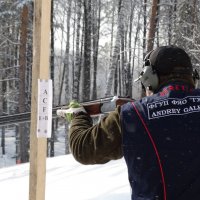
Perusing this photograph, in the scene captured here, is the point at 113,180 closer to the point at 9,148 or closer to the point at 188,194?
the point at 188,194

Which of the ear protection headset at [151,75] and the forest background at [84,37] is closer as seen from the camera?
the ear protection headset at [151,75]

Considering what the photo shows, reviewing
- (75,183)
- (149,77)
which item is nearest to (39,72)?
(149,77)

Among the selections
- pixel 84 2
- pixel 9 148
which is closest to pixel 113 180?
pixel 84 2

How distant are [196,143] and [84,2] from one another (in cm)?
2252

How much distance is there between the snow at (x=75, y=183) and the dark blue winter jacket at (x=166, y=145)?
301cm

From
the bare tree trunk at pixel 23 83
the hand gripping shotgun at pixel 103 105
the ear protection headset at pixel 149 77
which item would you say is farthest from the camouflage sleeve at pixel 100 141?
the bare tree trunk at pixel 23 83

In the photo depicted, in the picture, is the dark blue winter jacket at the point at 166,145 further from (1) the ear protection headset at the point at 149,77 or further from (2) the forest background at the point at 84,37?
(2) the forest background at the point at 84,37

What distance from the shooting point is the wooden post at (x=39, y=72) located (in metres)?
2.77

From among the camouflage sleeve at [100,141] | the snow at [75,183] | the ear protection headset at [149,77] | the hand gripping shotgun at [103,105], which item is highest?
the ear protection headset at [149,77]

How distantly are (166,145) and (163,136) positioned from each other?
39 mm

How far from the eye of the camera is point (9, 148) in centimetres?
2905

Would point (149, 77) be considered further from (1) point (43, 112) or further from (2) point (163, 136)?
(1) point (43, 112)

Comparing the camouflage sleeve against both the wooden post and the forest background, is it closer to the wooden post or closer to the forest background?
the wooden post

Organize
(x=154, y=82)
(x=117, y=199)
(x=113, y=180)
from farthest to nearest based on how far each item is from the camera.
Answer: (x=113, y=180)
(x=117, y=199)
(x=154, y=82)
